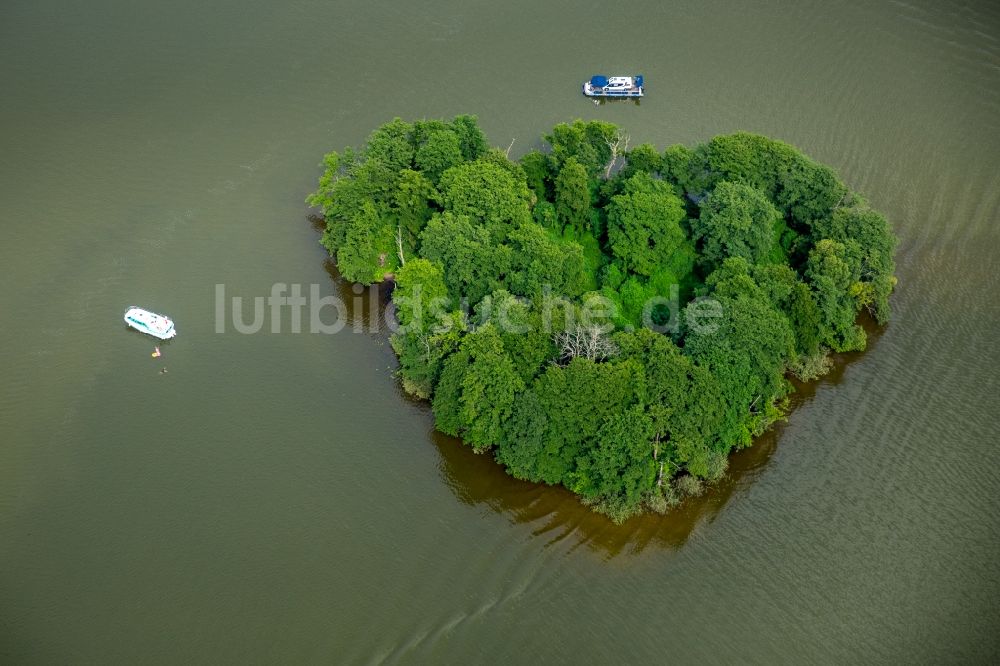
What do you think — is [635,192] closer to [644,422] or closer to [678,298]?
[678,298]

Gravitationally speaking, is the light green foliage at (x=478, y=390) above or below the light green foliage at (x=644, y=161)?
below

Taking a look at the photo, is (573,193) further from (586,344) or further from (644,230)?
(586,344)

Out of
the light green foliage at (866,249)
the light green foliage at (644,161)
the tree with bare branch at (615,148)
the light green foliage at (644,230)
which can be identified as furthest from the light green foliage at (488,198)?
the light green foliage at (866,249)

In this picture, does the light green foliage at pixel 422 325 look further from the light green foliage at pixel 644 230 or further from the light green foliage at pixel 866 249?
the light green foliage at pixel 866 249

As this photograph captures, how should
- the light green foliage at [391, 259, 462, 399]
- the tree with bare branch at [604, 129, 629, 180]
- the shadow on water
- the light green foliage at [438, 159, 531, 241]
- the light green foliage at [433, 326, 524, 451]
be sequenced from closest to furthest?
the shadow on water, the light green foliage at [433, 326, 524, 451], the light green foliage at [391, 259, 462, 399], the light green foliage at [438, 159, 531, 241], the tree with bare branch at [604, 129, 629, 180]

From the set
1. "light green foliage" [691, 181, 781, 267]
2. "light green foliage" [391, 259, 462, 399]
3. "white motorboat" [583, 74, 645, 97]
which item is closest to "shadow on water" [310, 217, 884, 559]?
"light green foliage" [391, 259, 462, 399]

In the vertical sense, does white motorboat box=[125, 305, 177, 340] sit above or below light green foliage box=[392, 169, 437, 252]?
below

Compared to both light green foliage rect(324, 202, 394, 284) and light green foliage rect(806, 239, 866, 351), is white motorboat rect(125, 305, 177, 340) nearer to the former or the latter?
light green foliage rect(324, 202, 394, 284)
